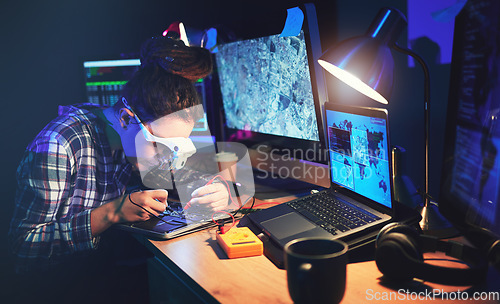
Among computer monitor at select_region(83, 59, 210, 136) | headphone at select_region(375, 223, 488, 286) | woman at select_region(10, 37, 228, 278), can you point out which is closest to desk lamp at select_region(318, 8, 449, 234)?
headphone at select_region(375, 223, 488, 286)

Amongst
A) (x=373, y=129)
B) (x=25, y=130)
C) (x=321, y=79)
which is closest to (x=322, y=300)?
(x=373, y=129)

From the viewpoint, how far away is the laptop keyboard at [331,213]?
0.80 m

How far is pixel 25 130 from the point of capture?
5.73 feet

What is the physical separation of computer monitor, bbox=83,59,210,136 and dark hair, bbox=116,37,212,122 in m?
0.59

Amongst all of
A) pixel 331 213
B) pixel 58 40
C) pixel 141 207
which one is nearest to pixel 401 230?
pixel 331 213

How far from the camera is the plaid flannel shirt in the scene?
101 centimetres

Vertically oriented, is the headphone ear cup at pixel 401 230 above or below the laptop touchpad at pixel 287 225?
above

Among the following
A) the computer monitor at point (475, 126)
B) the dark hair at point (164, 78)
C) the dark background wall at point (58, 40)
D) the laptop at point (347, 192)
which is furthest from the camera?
the dark background wall at point (58, 40)

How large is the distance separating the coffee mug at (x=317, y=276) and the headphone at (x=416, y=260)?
12 centimetres

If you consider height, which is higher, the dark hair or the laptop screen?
the dark hair

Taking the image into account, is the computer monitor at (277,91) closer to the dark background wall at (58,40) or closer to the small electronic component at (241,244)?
the dark background wall at (58,40)

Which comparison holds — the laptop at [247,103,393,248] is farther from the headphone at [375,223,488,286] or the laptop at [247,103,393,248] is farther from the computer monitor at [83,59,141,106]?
the computer monitor at [83,59,141,106]

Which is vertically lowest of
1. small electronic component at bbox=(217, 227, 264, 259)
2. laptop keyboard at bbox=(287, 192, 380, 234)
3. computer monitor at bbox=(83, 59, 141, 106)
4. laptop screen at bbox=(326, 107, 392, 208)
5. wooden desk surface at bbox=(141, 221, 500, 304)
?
wooden desk surface at bbox=(141, 221, 500, 304)

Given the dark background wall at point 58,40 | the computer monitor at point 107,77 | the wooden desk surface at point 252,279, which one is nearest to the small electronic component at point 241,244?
the wooden desk surface at point 252,279
